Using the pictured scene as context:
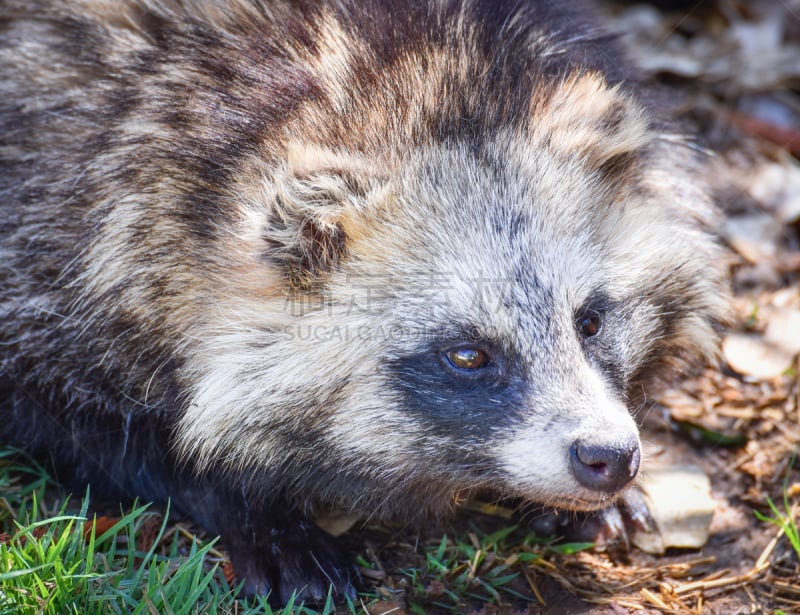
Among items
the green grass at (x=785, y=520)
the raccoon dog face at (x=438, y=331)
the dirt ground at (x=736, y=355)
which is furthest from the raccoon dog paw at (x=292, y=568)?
the green grass at (x=785, y=520)

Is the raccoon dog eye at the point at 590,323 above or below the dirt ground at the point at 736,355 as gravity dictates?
above

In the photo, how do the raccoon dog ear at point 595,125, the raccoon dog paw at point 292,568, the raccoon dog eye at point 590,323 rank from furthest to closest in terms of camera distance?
the raccoon dog paw at point 292,568
the raccoon dog ear at point 595,125
the raccoon dog eye at point 590,323

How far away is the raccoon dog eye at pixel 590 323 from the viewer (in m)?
3.65

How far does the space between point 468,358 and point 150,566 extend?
152cm

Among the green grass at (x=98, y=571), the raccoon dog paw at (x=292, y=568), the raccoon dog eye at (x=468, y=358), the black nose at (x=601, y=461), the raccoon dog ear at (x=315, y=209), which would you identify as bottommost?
the raccoon dog paw at (x=292, y=568)

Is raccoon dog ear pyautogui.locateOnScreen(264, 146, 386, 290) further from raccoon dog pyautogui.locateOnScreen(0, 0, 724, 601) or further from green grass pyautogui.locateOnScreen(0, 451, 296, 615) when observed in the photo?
green grass pyautogui.locateOnScreen(0, 451, 296, 615)

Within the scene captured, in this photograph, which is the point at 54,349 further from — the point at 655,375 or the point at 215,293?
the point at 655,375

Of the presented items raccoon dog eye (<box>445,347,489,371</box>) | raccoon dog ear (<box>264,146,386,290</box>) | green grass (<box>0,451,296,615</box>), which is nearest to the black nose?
raccoon dog eye (<box>445,347,489,371</box>)

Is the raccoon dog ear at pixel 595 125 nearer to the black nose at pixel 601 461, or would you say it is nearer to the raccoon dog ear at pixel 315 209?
the raccoon dog ear at pixel 315 209

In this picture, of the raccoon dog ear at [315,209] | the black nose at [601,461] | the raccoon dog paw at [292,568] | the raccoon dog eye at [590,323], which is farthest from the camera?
the raccoon dog paw at [292,568]

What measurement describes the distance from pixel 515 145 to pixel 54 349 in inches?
88.1

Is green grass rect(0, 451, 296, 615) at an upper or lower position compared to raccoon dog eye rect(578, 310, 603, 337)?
lower

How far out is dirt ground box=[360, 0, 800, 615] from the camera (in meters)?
4.18

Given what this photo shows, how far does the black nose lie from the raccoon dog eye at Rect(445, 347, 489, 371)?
18.1 inches
